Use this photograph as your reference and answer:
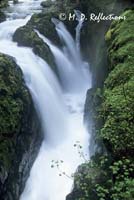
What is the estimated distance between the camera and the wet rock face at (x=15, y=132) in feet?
30.6

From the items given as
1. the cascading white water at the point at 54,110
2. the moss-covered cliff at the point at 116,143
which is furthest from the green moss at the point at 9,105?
the moss-covered cliff at the point at 116,143

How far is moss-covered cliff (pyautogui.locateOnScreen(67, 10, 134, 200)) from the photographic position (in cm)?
533

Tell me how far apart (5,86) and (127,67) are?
12.4ft

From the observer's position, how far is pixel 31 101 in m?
11.8

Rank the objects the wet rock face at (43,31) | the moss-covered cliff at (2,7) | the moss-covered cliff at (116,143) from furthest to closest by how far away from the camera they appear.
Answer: the moss-covered cliff at (2,7) < the wet rock face at (43,31) < the moss-covered cliff at (116,143)

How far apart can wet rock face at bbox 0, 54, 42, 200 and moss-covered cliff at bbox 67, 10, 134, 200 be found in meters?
1.81

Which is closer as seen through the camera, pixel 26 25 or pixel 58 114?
pixel 58 114

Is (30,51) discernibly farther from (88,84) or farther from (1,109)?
(1,109)

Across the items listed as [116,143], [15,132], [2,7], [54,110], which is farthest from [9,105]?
[2,7]

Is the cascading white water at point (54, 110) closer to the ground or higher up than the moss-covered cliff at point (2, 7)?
closer to the ground

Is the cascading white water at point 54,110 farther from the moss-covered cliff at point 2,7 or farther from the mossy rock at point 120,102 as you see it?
the mossy rock at point 120,102

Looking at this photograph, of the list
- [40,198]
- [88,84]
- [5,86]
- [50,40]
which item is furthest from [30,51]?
[40,198]

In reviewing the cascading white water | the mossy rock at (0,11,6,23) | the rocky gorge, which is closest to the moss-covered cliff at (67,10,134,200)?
the rocky gorge

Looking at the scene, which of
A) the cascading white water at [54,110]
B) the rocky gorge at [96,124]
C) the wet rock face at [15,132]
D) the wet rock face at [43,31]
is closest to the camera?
the rocky gorge at [96,124]
